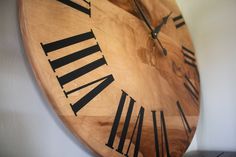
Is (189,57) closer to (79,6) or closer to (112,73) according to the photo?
(112,73)

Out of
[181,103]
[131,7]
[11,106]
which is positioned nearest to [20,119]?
[11,106]

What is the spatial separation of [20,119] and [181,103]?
0.75 metres

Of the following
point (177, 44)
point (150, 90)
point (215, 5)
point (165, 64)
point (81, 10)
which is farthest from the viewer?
point (215, 5)

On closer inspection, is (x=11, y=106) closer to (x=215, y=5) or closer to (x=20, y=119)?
(x=20, y=119)

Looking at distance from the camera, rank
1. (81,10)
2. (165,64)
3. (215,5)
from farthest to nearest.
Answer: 1. (215,5)
2. (165,64)
3. (81,10)

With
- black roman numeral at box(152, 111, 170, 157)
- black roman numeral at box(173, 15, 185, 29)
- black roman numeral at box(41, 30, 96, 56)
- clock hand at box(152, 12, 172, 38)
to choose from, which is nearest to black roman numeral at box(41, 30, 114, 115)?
black roman numeral at box(41, 30, 96, 56)

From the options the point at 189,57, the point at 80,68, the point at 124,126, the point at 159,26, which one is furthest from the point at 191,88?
the point at 80,68

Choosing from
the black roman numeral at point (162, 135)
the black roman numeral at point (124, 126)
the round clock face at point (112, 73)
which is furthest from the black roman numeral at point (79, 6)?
the black roman numeral at point (162, 135)

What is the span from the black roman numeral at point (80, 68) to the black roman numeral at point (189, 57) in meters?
0.63

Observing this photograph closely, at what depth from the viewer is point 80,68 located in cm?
74

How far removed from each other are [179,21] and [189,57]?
0.72 feet

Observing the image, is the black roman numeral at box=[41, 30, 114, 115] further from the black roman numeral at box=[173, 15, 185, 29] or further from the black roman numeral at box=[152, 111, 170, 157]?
the black roman numeral at box=[173, 15, 185, 29]

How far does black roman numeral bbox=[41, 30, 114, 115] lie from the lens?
69cm

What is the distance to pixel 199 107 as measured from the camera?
127 centimetres
